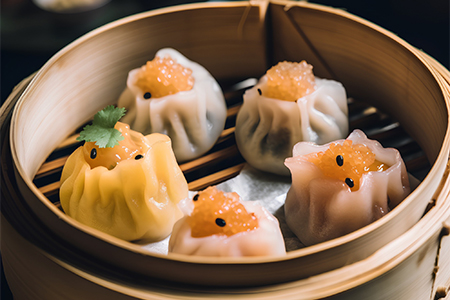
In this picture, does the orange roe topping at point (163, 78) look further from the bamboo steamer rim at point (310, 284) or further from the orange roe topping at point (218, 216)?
the bamboo steamer rim at point (310, 284)

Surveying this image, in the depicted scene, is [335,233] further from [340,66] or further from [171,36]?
[171,36]

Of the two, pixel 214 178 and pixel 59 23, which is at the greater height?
pixel 59 23

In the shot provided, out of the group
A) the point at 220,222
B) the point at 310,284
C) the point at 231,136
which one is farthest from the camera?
the point at 231,136

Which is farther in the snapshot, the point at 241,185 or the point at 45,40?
the point at 45,40

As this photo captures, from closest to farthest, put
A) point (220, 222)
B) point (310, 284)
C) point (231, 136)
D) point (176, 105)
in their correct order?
point (310, 284), point (220, 222), point (176, 105), point (231, 136)

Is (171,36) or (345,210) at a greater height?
(171,36)

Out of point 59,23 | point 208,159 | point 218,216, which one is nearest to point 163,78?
point 208,159

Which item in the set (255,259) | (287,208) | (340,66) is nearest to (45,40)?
(340,66)

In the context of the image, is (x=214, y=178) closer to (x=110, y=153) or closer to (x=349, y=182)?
(x=110, y=153)

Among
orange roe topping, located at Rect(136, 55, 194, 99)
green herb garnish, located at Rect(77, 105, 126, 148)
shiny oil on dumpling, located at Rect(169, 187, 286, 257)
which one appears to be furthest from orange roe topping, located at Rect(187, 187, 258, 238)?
orange roe topping, located at Rect(136, 55, 194, 99)
